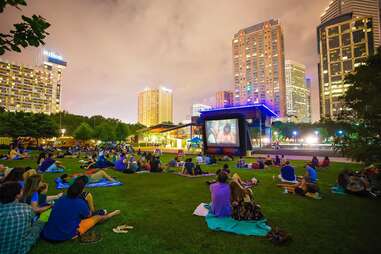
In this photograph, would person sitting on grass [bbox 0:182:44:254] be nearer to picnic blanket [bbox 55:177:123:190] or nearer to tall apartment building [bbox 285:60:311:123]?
picnic blanket [bbox 55:177:123:190]

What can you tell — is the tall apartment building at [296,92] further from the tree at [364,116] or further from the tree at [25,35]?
the tree at [25,35]

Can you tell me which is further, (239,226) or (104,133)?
(104,133)

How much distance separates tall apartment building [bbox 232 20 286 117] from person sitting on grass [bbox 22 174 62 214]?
4855 inches

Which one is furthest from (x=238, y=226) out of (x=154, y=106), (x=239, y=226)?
(x=154, y=106)

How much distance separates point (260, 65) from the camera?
413 ft

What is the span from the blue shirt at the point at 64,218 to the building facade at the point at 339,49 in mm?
132310

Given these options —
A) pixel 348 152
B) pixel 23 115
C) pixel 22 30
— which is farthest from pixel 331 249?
pixel 23 115

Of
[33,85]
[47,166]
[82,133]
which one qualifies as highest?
[33,85]

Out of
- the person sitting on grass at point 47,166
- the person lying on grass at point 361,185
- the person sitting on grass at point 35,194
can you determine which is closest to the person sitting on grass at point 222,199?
the person sitting on grass at point 35,194

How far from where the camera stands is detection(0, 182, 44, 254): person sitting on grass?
2871 mm

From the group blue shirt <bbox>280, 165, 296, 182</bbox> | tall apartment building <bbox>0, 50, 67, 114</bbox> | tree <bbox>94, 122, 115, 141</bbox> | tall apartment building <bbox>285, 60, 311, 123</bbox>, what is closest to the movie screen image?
blue shirt <bbox>280, 165, 296, 182</bbox>

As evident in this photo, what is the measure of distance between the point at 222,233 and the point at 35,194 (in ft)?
15.5

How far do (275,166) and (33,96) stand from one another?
147 m

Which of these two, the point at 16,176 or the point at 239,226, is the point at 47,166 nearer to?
the point at 16,176
